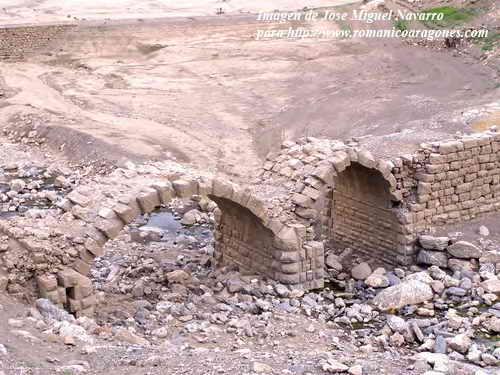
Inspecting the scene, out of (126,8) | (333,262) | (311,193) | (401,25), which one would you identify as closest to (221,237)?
(311,193)

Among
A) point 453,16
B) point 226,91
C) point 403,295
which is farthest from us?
point 453,16

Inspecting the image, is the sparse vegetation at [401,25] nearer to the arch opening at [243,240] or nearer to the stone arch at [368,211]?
the stone arch at [368,211]

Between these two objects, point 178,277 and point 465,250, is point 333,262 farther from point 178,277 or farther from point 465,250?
point 178,277

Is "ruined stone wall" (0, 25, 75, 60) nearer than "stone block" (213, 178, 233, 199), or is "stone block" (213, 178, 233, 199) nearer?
"stone block" (213, 178, 233, 199)

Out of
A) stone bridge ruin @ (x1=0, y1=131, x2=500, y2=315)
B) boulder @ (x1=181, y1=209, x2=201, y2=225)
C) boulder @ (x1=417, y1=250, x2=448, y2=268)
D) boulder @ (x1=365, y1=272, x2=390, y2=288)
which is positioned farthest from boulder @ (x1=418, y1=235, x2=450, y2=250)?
boulder @ (x1=181, y1=209, x2=201, y2=225)

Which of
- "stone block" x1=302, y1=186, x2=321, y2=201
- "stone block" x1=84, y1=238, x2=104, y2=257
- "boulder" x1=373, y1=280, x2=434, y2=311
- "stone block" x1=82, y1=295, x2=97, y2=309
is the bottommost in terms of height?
"boulder" x1=373, y1=280, x2=434, y2=311

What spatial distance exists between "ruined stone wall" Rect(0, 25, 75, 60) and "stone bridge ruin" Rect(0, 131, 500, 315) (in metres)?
19.2

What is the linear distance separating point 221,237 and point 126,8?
28.2m

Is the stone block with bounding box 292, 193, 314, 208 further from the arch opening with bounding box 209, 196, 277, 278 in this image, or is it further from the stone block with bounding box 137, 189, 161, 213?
the stone block with bounding box 137, 189, 161, 213

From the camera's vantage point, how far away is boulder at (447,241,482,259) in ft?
48.4

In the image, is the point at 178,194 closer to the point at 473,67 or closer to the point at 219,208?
the point at 219,208

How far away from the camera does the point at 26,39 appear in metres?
32.7

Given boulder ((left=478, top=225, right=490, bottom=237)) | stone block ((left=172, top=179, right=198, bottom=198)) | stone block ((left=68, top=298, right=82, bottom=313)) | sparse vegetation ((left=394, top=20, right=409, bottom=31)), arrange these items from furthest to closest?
sparse vegetation ((left=394, top=20, right=409, bottom=31)) → boulder ((left=478, top=225, right=490, bottom=237)) → stone block ((left=172, top=179, right=198, bottom=198)) → stone block ((left=68, top=298, right=82, bottom=313))

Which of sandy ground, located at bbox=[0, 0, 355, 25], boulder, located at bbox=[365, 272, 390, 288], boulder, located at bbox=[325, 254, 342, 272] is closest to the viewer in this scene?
boulder, located at bbox=[365, 272, 390, 288]
